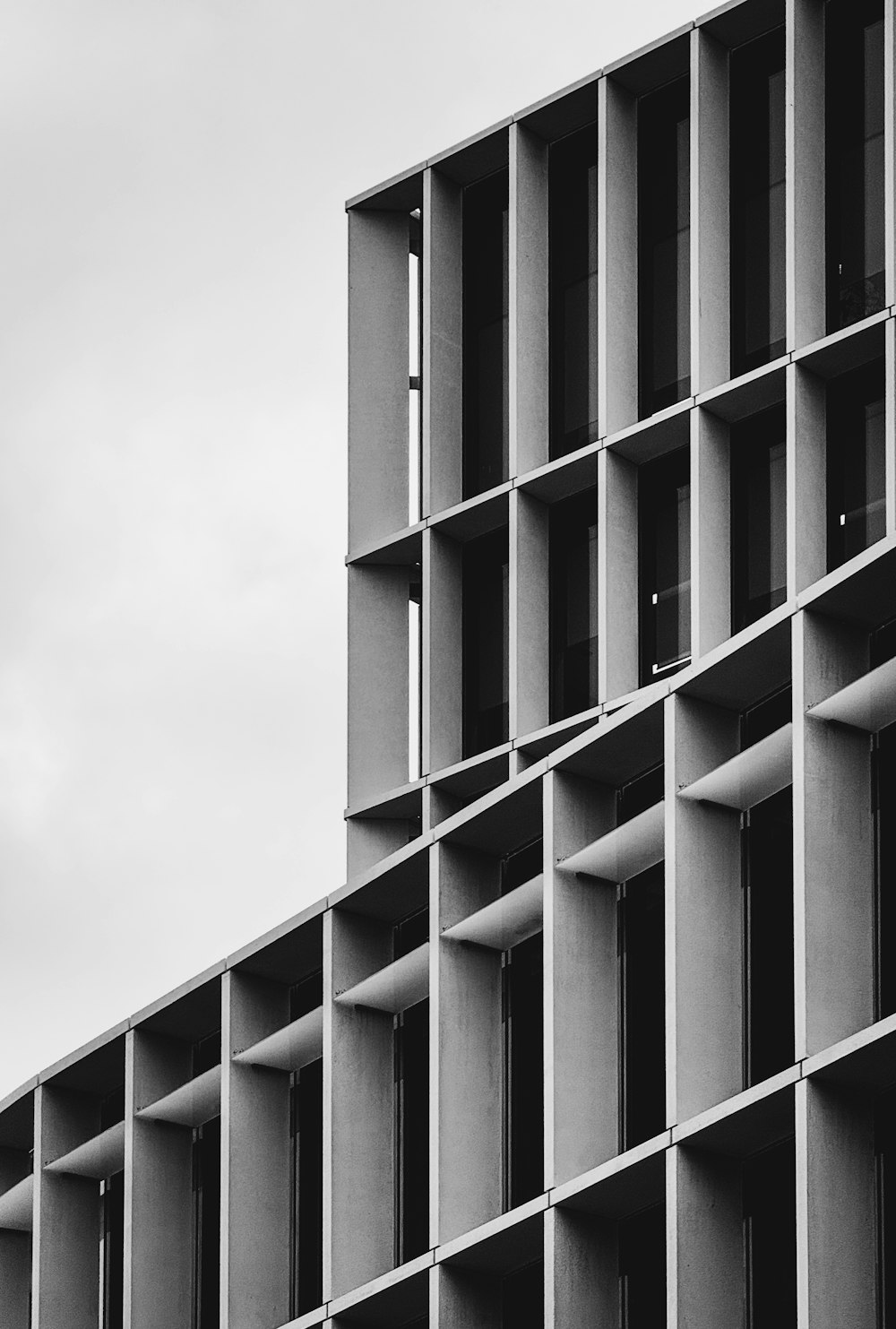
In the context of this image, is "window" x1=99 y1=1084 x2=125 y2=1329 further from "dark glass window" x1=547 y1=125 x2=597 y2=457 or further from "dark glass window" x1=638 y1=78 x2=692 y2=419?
"dark glass window" x1=638 y1=78 x2=692 y2=419

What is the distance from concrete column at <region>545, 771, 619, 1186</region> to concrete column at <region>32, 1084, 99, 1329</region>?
9377 millimetres

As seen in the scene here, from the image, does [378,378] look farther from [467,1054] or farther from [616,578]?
[467,1054]

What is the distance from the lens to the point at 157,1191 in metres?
33.8

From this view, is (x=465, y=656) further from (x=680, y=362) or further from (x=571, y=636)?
(x=680, y=362)

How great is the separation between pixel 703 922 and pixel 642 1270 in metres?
2.91

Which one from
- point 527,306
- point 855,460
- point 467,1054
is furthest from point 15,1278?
point 527,306

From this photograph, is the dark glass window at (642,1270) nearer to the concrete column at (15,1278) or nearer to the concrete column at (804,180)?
the concrete column at (15,1278)

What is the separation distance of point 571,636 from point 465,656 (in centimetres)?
188

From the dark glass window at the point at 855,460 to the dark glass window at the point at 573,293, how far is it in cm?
421

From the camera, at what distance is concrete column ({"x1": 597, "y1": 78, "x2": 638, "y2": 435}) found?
41188mm

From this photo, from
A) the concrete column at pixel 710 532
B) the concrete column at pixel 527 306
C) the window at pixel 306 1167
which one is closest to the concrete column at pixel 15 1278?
the window at pixel 306 1167

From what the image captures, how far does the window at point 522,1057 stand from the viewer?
2919 centimetres

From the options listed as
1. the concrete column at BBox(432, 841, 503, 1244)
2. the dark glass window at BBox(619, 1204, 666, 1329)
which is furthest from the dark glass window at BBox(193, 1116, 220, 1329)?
the dark glass window at BBox(619, 1204, 666, 1329)

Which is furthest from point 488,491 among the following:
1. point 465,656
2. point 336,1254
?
point 336,1254
